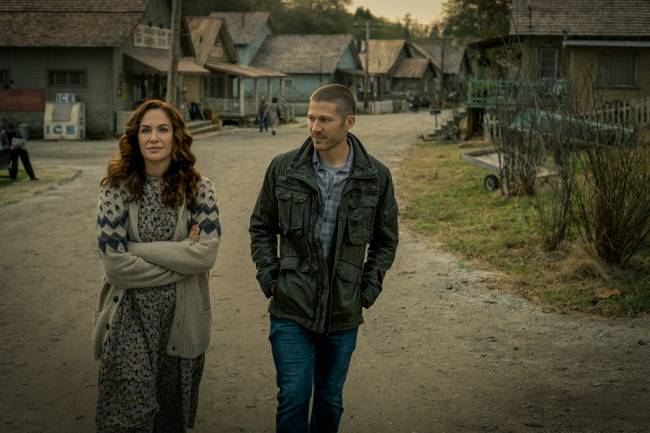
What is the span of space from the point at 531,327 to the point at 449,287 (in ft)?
5.08

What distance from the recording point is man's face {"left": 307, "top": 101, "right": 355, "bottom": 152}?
393cm

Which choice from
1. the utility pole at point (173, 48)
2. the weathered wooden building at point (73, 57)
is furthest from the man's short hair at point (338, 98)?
the weathered wooden building at point (73, 57)

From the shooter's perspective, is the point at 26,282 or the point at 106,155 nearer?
the point at 26,282

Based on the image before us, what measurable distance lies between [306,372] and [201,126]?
3388 centimetres

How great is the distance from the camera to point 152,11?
36.8 metres

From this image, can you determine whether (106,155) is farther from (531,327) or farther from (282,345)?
Answer: (282,345)

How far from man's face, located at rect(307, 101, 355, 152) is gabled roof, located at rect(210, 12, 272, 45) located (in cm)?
6164

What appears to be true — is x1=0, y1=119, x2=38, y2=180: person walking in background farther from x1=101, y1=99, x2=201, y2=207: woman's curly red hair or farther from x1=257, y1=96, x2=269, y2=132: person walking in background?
x1=257, y1=96, x2=269, y2=132: person walking in background

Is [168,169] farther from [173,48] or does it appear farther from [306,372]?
[173,48]

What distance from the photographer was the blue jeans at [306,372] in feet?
12.8

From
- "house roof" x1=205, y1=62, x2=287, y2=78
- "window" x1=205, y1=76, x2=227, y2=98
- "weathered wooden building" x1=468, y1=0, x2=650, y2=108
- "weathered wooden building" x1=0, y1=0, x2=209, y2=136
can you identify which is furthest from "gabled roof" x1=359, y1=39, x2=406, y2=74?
"weathered wooden building" x1=0, y1=0, x2=209, y2=136

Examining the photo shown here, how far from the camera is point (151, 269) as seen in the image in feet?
13.0

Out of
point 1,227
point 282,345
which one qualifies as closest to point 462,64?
point 1,227

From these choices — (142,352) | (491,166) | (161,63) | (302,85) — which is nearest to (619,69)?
(491,166)
